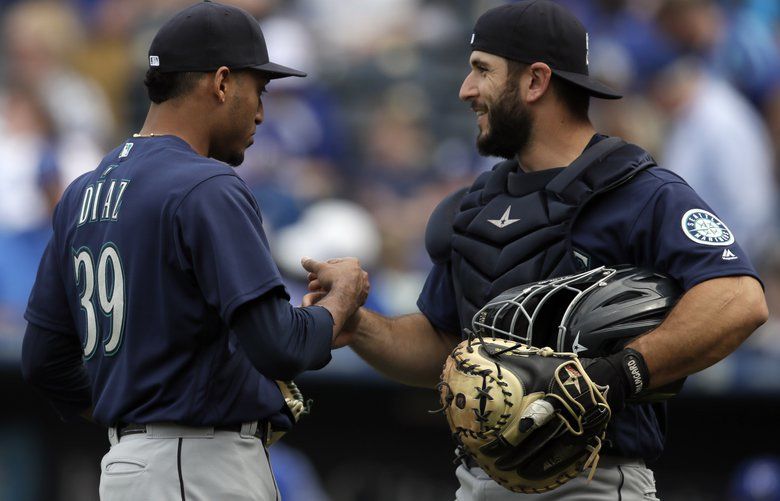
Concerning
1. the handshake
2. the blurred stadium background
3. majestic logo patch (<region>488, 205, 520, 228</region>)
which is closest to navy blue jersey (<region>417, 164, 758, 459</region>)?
majestic logo patch (<region>488, 205, 520, 228</region>)

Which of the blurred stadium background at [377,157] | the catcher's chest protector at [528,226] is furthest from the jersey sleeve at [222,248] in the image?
the blurred stadium background at [377,157]

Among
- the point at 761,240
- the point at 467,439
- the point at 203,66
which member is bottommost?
the point at 761,240

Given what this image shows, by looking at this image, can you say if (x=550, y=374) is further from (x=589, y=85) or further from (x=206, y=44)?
(x=206, y=44)

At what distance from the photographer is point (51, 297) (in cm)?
347

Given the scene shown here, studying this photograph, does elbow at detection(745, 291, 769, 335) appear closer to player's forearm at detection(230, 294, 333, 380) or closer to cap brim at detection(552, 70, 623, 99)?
cap brim at detection(552, 70, 623, 99)

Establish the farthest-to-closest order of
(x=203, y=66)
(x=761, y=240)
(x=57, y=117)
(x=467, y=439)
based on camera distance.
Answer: (x=57, y=117), (x=761, y=240), (x=203, y=66), (x=467, y=439)

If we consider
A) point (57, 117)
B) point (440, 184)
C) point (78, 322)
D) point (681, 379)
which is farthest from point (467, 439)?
point (57, 117)

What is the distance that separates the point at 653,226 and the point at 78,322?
1.54 metres

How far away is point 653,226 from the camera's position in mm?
3260

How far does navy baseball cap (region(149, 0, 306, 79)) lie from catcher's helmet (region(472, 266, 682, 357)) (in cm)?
89

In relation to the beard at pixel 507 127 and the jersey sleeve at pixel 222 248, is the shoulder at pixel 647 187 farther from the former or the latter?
the jersey sleeve at pixel 222 248

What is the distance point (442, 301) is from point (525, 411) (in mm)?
894

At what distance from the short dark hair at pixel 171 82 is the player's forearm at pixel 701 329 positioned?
132cm

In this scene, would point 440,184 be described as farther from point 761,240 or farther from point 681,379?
point 681,379
